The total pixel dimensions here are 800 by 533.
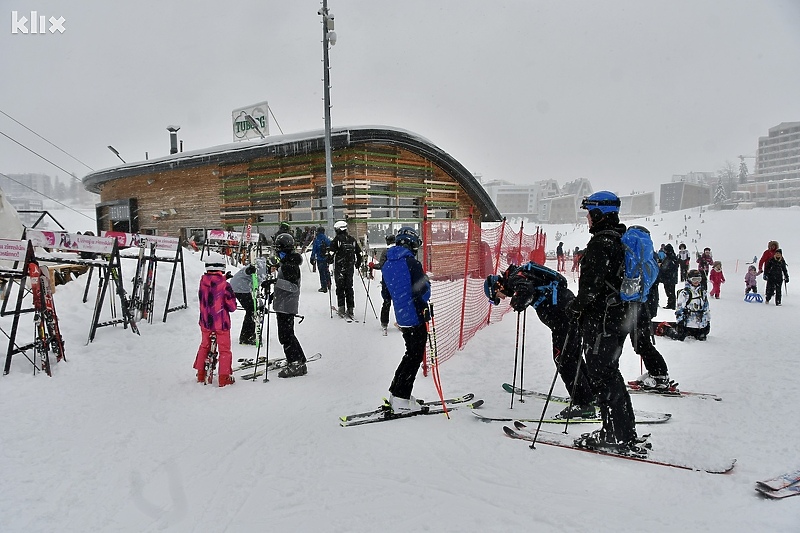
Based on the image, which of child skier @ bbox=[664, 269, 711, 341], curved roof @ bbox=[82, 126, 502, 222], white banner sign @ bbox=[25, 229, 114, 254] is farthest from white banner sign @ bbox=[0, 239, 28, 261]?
curved roof @ bbox=[82, 126, 502, 222]

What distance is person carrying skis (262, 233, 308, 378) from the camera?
598cm

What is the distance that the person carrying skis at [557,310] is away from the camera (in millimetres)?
4391

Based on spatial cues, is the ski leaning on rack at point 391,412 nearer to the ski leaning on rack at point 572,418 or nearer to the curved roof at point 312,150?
the ski leaning on rack at point 572,418

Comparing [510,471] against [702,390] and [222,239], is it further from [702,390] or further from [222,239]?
[222,239]

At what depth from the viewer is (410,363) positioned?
4578 mm

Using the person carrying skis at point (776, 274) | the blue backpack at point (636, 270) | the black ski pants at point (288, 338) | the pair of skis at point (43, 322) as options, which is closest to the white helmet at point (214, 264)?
the black ski pants at point (288, 338)

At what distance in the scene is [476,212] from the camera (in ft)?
81.4

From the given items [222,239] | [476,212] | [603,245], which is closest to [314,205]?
[222,239]

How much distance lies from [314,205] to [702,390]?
1611 cm

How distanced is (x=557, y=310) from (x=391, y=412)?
6.75 feet

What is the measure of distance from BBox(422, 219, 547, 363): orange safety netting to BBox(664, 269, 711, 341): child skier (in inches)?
140

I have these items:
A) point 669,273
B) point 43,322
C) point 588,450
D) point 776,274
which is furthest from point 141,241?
point 776,274

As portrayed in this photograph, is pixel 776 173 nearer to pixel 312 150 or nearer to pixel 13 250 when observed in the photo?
pixel 312 150

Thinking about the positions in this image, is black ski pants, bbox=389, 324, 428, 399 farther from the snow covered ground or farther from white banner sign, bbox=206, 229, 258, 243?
white banner sign, bbox=206, 229, 258, 243
